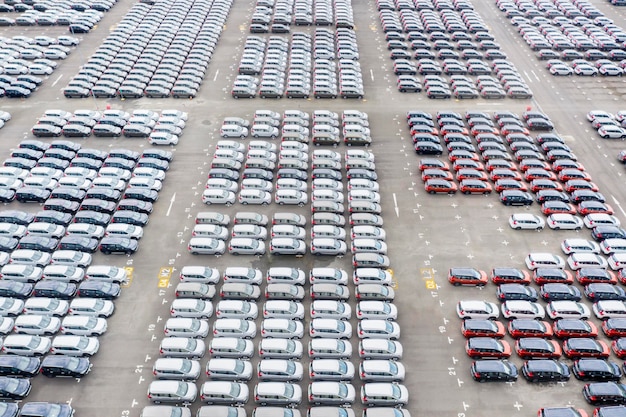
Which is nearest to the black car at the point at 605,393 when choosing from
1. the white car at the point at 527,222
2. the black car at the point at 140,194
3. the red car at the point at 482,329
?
the red car at the point at 482,329

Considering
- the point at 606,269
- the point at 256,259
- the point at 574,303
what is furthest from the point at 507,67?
the point at 256,259

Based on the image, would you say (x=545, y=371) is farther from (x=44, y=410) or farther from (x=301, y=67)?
(x=301, y=67)

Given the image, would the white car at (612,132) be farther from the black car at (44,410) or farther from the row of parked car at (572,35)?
the black car at (44,410)

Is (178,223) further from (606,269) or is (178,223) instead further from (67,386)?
(606,269)

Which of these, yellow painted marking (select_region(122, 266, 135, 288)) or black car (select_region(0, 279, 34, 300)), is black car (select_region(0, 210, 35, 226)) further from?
yellow painted marking (select_region(122, 266, 135, 288))

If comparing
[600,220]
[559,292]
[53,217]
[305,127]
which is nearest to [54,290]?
[53,217]
